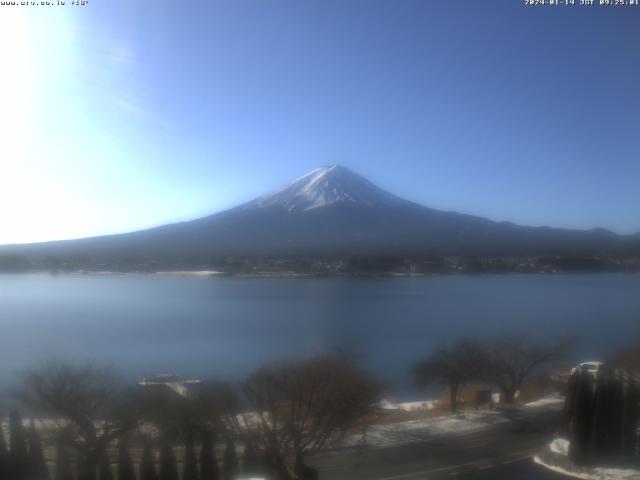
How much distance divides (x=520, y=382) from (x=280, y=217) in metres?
16.7

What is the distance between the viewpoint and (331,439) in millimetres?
3520

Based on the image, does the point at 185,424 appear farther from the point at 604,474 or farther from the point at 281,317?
the point at 281,317

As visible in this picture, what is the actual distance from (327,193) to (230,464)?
22996 millimetres

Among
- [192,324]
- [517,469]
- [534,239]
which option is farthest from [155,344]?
[534,239]

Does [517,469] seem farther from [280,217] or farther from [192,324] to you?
[280,217]

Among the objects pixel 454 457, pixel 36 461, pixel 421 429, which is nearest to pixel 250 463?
pixel 36 461

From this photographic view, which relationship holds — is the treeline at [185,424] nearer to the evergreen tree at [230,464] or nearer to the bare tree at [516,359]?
the evergreen tree at [230,464]

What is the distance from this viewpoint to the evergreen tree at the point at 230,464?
288 cm

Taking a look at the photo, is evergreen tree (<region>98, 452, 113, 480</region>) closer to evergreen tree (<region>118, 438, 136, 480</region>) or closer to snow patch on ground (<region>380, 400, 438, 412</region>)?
evergreen tree (<region>118, 438, 136, 480</region>)

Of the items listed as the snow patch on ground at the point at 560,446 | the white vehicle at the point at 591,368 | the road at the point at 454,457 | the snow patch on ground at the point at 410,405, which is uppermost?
the white vehicle at the point at 591,368

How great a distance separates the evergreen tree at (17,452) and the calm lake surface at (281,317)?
2266 mm

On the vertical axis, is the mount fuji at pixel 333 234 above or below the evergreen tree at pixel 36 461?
above

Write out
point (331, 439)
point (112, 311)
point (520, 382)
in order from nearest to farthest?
point (331, 439), point (520, 382), point (112, 311)

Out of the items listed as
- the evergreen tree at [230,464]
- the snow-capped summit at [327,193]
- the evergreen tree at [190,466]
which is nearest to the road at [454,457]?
the evergreen tree at [230,464]
